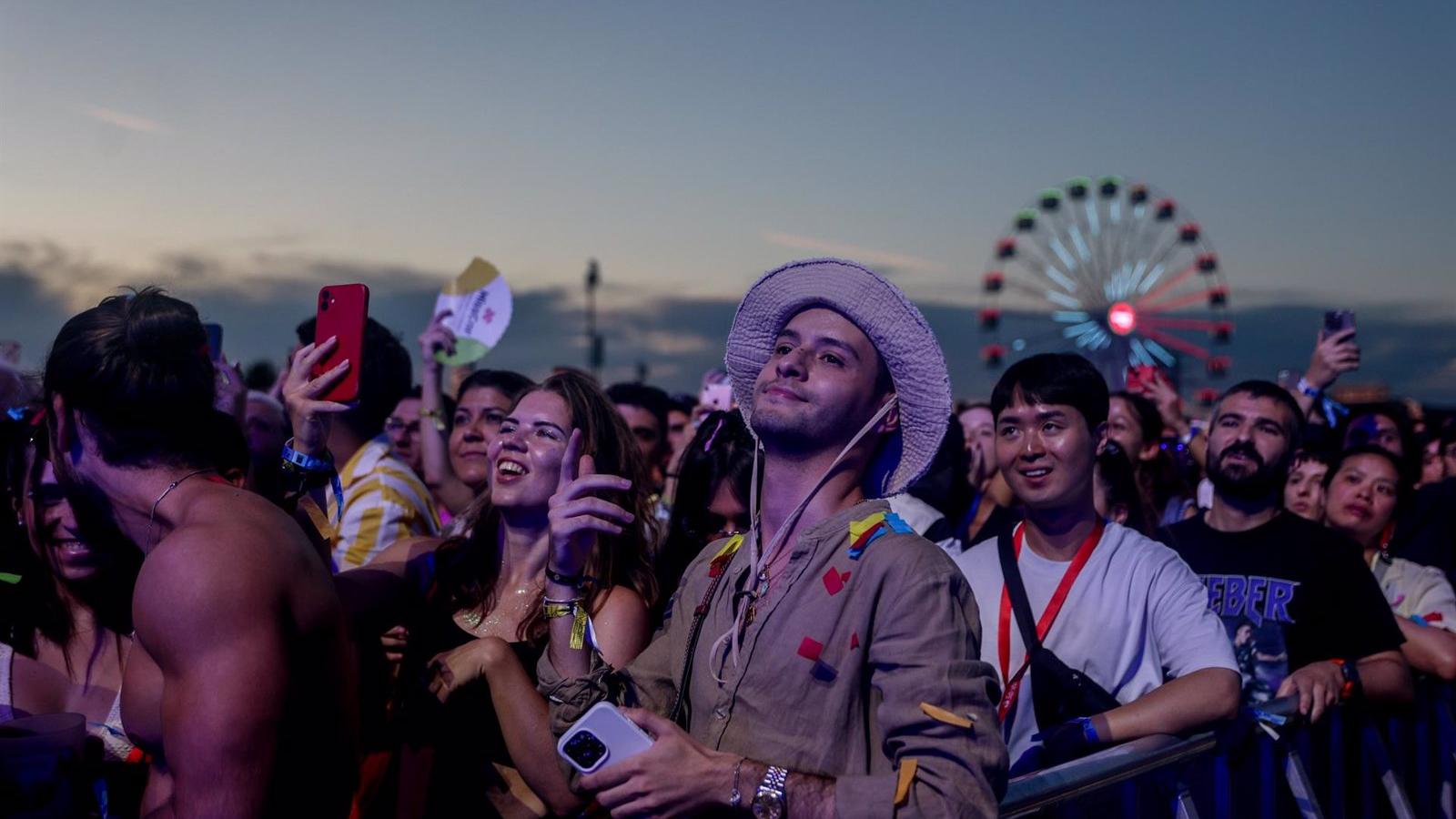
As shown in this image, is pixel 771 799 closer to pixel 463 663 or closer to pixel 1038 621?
pixel 463 663

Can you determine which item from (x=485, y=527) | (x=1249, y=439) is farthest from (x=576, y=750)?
(x=1249, y=439)

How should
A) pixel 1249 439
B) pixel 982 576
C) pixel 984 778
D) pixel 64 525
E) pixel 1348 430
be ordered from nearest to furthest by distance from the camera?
pixel 984 778 → pixel 64 525 → pixel 982 576 → pixel 1249 439 → pixel 1348 430

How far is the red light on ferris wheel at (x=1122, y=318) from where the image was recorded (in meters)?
27.8

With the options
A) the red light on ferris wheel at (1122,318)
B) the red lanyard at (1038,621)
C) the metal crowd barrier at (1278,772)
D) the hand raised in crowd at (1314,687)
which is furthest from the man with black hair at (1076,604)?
the red light on ferris wheel at (1122,318)

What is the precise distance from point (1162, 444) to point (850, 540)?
5.21 m

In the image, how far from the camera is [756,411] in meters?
2.43

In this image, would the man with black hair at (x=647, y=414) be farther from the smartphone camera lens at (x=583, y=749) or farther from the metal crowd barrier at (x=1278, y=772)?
the smartphone camera lens at (x=583, y=749)

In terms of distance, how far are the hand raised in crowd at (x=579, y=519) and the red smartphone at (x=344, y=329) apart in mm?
714

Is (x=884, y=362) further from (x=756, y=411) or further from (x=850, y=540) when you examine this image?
(x=850, y=540)

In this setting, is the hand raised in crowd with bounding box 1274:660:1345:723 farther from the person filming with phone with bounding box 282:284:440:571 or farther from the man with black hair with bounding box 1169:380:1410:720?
the person filming with phone with bounding box 282:284:440:571

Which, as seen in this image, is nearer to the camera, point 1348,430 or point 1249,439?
point 1249,439

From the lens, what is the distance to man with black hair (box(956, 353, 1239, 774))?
3.03m

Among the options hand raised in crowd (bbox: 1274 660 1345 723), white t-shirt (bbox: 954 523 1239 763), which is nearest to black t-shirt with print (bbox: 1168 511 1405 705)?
hand raised in crowd (bbox: 1274 660 1345 723)

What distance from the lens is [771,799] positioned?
6.51ft
